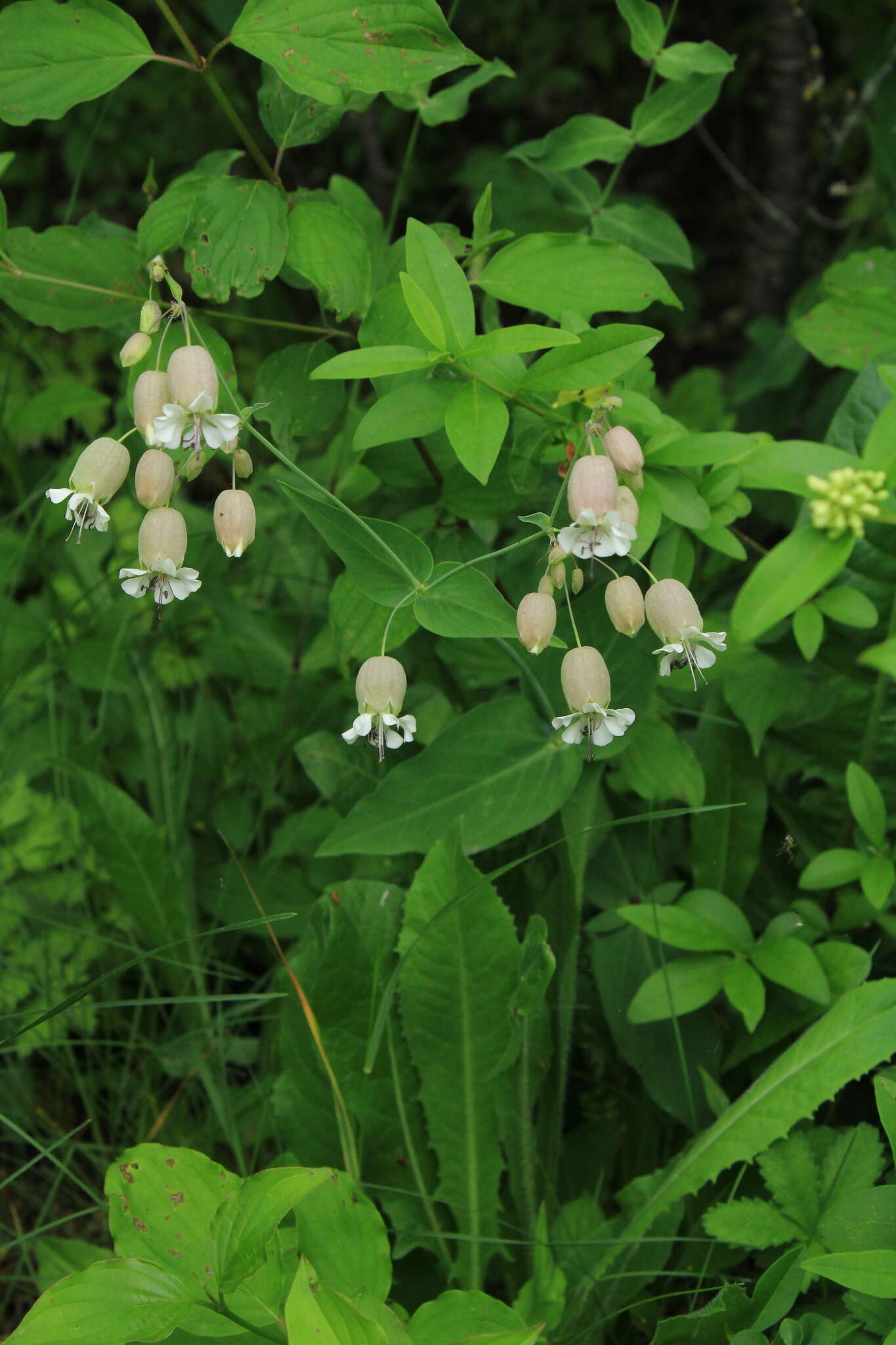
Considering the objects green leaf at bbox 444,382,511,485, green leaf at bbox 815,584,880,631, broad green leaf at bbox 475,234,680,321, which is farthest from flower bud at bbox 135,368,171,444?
green leaf at bbox 815,584,880,631

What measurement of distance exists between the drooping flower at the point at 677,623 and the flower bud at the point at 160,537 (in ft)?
1.85

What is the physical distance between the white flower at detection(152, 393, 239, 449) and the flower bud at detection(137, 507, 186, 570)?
83mm

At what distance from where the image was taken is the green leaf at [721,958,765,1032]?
161 cm

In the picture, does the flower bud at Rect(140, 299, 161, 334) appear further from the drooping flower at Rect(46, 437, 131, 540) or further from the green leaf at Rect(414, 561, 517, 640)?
the green leaf at Rect(414, 561, 517, 640)

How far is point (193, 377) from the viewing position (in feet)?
4.31

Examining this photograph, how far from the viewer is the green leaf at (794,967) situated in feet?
5.31

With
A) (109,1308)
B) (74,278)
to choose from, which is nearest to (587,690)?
(109,1308)

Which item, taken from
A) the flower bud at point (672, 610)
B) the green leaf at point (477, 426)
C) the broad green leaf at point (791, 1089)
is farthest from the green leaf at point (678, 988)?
the green leaf at point (477, 426)

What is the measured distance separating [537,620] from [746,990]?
69cm

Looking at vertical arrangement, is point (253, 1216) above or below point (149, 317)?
below

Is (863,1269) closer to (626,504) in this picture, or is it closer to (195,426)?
(626,504)

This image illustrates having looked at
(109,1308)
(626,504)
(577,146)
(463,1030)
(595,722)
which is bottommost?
(463,1030)

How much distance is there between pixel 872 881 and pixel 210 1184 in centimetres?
97

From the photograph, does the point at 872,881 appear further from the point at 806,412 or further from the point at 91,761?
the point at 806,412
